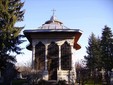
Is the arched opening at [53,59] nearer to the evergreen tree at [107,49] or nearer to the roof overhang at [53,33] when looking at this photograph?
the roof overhang at [53,33]

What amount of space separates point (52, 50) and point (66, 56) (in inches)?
65.1

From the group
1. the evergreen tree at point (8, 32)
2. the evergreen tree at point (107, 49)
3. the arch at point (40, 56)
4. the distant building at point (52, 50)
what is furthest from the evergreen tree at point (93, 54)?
the arch at point (40, 56)

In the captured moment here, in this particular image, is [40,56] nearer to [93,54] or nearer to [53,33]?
[53,33]

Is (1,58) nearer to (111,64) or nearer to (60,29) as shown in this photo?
(60,29)

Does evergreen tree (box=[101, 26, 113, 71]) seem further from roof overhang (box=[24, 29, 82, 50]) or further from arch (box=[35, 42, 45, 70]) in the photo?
arch (box=[35, 42, 45, 70])

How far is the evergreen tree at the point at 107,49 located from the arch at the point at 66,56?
1936 cm

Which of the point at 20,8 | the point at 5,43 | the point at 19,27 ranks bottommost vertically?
the point at 5,43

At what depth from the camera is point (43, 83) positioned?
81.2 feet

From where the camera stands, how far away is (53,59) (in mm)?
27047

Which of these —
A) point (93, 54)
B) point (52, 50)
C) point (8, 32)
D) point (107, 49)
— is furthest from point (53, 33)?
point (93, 54)

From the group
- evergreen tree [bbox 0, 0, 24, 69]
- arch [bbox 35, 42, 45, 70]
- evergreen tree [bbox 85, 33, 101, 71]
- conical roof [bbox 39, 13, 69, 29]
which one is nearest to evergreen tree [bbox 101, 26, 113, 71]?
evergreen tree [bbox 85, 33, 101, 71]

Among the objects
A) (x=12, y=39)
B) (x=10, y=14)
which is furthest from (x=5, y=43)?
(x=10, y=14)

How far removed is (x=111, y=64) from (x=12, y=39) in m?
20.5

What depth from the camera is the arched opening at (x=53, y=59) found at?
1062 inches
